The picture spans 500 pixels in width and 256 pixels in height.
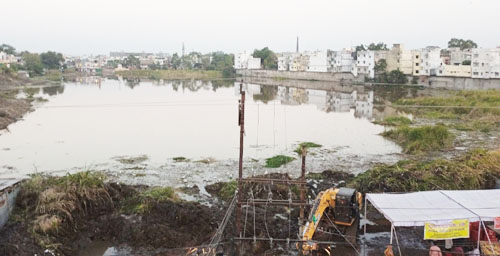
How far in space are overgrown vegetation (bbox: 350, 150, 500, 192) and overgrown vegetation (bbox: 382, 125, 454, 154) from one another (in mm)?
4927

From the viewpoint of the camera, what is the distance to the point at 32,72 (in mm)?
77250

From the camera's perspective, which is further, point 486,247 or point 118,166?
point 118,166

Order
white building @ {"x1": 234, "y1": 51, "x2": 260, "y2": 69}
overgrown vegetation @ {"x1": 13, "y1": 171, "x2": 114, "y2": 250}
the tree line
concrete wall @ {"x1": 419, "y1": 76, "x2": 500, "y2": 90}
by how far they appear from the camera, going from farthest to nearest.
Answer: white building @ {"x1": 234, "y1": 51, "x2": 260, "y2": 69}, the tree line, concrete wall @ {"x1": 419, "y1": 76, "x2": 500, "y2": 90}, overgrown vegetation @ {"x1": 13, "y1": 171, "x2": 114, "y2": 250}

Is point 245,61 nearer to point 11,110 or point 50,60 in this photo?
point 50,60

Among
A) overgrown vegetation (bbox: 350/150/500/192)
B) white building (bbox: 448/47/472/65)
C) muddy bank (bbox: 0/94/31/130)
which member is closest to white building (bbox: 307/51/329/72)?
white building (bbox: 448/47/472/65)

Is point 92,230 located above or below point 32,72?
below

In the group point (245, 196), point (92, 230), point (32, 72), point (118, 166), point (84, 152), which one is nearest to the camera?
point (92, 230)

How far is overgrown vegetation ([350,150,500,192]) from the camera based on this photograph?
1302 cm

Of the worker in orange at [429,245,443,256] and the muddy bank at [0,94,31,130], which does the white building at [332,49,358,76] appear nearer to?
the muddy bank at [0,94,31,130]

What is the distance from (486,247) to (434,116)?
24.4 m

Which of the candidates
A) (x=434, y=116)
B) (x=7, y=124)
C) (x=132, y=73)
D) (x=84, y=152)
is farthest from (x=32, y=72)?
(x=434, y=116)

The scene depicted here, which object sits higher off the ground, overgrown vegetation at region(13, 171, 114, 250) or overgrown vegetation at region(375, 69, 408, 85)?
overgrown vegetation at region(375, 69, 408, 85)

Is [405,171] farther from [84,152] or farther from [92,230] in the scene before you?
[84,152]

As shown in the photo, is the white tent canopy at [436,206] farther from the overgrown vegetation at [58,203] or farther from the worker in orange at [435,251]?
the overgrown vegetation at [58,203]
